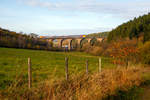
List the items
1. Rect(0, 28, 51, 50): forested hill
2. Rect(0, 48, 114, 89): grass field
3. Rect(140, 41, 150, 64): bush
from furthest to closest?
Rect(0, 28, 51, 50): forested hill, Rect(140, 41, 150, 64): bush, Rect(0, 48, 114, 89): grass field

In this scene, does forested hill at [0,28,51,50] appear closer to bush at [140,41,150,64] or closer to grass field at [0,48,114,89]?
grass field at [0,48,114,89]

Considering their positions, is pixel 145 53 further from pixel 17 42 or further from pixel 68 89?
pixel 17 42

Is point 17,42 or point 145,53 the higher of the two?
point 17,42

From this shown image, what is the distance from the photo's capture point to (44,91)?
4574 millimetres

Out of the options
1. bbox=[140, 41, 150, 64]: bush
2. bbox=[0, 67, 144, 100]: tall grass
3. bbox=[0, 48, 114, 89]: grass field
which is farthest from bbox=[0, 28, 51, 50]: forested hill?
bbox=[0, 67, 144, 100]: tall grass

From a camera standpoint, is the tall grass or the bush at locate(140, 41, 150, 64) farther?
the bush at locate(140, 41, 150, 64)

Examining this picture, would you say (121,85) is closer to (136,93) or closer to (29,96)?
(136,93)

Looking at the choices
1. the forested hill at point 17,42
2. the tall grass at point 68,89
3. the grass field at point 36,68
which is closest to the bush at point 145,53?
the grass field at point 36,68

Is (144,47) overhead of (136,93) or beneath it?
overhead

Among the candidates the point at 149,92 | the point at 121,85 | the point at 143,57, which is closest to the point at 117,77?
the point at 121,85

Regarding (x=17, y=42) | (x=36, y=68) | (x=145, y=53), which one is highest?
(x=17, y=42)

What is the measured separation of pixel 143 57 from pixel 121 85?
12984mm

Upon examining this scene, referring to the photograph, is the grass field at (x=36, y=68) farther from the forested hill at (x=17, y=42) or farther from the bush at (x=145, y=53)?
the forested hill at (x=17, y=42)

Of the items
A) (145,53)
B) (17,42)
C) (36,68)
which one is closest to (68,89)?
(36,68)
